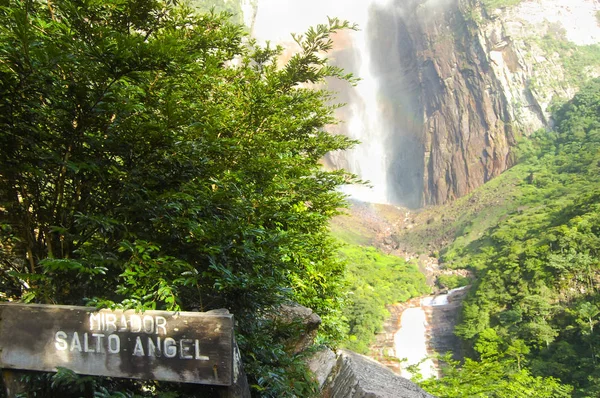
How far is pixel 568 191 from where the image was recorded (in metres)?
52.2

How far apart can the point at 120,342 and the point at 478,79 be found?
3386 inches

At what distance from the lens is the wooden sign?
5.79 feet

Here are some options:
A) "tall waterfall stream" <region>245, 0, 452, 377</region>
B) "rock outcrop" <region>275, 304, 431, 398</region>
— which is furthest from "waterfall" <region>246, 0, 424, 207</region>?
"rock outcrop" <region>275, 304, 431, 398</region>

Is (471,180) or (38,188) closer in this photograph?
(38,188)

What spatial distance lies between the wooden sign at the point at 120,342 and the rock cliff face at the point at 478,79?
7960cm

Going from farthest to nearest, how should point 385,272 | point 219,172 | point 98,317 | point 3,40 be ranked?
point 385,272, point 219,172, point 3,40, point 98,317

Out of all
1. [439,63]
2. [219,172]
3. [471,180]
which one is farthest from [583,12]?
[219,172]

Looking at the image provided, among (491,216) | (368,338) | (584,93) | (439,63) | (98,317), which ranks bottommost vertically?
(368,338)

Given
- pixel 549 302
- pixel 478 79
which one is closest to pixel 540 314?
pixel 549 302

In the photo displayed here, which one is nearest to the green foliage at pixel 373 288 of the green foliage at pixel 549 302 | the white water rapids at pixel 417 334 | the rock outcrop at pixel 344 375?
the white water rapids at pixel 417 334

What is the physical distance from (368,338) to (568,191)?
35.5m

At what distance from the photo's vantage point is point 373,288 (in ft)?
144

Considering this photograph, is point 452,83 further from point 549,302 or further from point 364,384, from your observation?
point 364,384

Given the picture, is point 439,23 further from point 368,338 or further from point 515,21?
point 368,338
